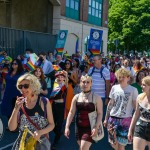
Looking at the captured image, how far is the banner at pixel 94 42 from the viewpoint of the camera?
14.2 meters

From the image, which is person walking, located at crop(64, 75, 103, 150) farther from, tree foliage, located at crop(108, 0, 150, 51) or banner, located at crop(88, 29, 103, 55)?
tree foliage, located at crop(108, 0, 150, 51)

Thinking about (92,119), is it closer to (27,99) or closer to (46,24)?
(27,99)

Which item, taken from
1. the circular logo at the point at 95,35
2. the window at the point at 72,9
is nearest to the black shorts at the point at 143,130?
the circular logo at the point at 95,35

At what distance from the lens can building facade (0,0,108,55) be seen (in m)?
26.7

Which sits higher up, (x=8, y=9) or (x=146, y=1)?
(x=146, y=1)

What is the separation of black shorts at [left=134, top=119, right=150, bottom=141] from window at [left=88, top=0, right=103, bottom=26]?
27.4 meters

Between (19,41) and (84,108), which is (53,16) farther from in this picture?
(84,108)

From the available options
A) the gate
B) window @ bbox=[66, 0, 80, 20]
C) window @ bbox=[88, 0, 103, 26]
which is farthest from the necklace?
window @ bbox=[88, 0, 103, 26]

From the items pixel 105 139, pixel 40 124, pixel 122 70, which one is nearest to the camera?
pixel 40 124

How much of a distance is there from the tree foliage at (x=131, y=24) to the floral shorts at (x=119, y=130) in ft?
125

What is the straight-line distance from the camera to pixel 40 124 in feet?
12.5

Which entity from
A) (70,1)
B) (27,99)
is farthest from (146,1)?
(27,99)

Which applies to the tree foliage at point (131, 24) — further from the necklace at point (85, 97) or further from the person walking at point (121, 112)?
the necklace at point (85, 97)

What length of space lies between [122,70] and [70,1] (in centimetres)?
2302
